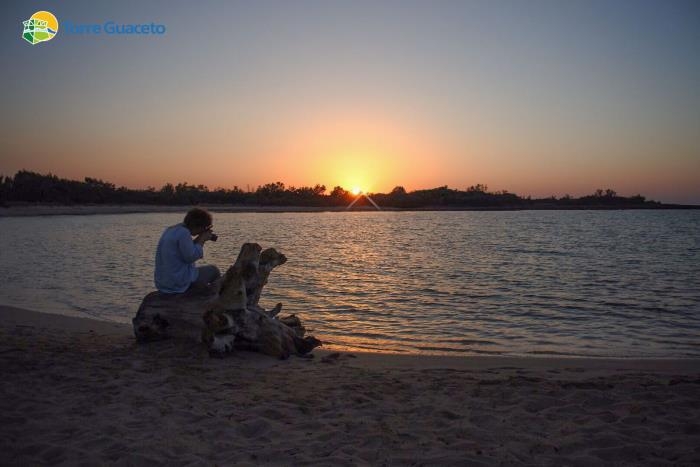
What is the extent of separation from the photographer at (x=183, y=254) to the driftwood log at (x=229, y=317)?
7.2 inches

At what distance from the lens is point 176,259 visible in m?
6.95

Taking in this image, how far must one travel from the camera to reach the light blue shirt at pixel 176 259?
6.79 metres

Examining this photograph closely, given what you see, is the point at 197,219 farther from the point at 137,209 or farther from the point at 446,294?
the point at 137,209

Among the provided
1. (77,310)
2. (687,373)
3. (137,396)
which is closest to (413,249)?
(77,310)

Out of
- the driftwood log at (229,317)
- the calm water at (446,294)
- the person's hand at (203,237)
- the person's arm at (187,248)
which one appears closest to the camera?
the driftwood log at (229,317)

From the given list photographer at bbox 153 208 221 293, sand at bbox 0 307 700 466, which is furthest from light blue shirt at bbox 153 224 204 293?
sand at bbox 0 307 700 466

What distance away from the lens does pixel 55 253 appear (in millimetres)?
21906

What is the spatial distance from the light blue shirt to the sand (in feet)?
2.76

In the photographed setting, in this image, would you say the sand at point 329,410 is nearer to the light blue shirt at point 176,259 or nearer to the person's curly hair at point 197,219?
the light blue shirt at point 176,259

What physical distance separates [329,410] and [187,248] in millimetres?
3127

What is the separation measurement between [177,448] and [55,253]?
21.2 meters

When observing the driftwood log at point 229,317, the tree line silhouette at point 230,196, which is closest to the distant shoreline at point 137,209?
the tree line silhouette at point 230,196

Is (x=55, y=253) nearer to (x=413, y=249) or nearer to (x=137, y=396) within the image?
(x=413, y=249)

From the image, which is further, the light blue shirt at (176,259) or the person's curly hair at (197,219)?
the person's curly hair at (197,219)
